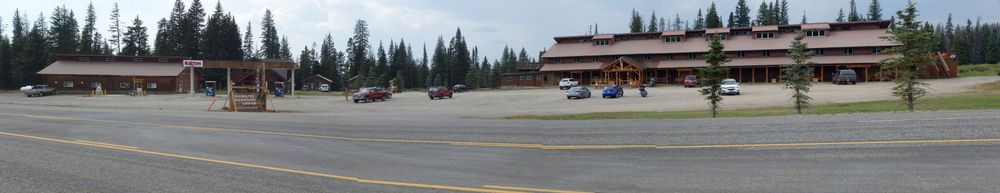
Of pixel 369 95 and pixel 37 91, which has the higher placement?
pixel 37 91

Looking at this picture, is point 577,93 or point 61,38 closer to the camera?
point 577,93

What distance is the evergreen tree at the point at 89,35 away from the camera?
360 ft

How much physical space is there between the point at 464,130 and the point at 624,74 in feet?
215

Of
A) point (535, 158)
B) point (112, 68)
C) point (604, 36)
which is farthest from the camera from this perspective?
point (604, 36)

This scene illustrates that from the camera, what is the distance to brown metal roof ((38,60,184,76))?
78.4 metres

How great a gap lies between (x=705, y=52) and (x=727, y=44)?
533cm

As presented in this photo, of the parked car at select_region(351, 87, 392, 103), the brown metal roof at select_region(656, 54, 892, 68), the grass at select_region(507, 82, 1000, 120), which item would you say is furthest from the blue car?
the brown metal roof at select_region(656, 54, 892, 68)

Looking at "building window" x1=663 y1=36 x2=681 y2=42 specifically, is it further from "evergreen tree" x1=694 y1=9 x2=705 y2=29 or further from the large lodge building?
"evergreen tree" x1=694 y1=9 x2=705 y2=29

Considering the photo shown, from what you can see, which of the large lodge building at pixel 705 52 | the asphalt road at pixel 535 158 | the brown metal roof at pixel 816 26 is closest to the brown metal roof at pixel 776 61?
the large lodge building at pixel 705 52

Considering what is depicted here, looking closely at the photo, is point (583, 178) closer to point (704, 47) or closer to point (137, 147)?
point (137, 147)

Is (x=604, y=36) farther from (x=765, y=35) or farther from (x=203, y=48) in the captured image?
(x=203, y=48)

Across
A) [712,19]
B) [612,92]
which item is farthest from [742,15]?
[612,92]

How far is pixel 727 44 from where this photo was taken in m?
80.2

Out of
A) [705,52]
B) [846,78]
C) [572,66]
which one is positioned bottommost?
[846,78]
